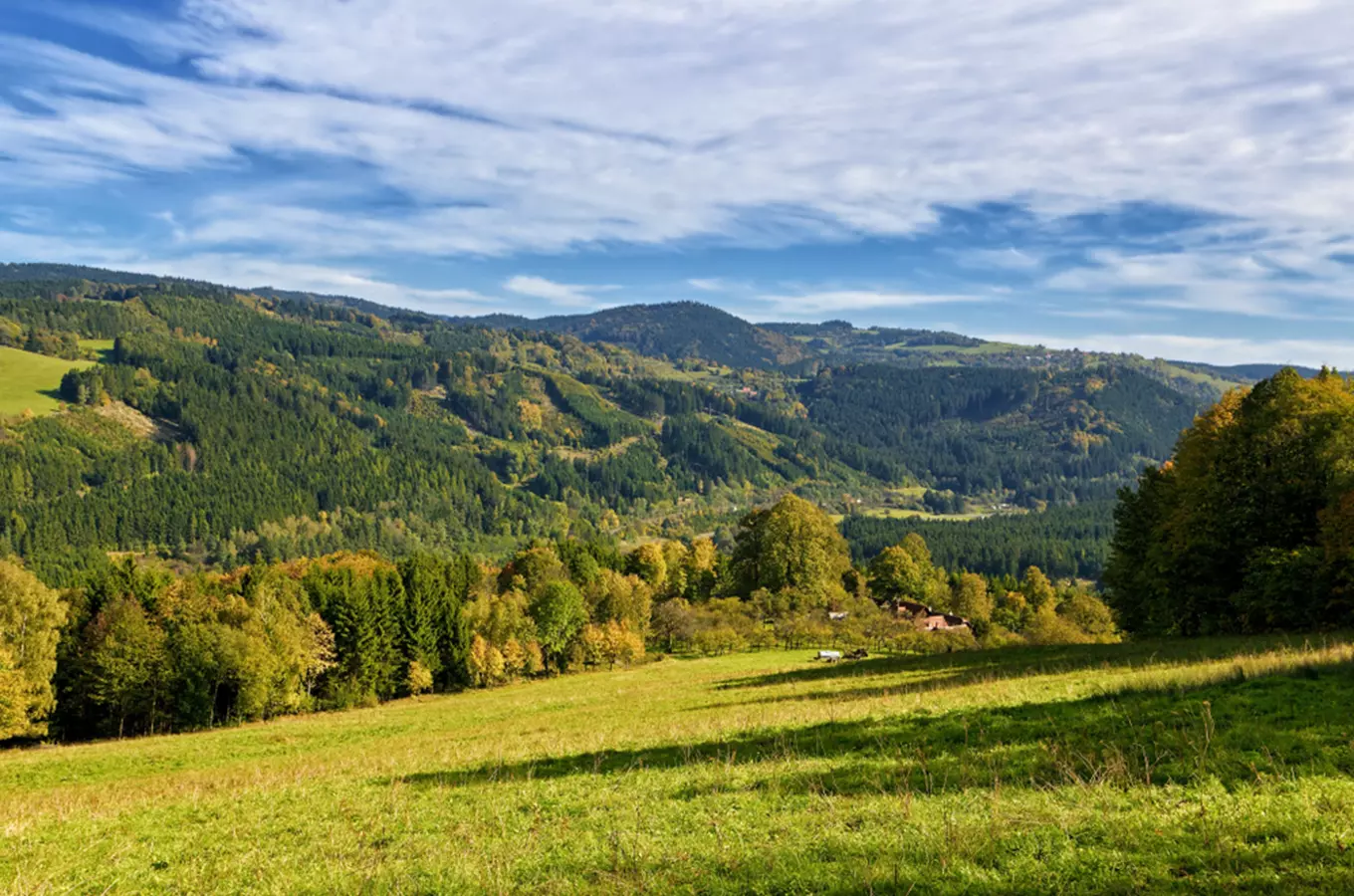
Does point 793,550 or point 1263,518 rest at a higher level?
point 1263,518

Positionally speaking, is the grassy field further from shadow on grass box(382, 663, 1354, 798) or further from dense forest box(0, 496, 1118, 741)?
dense forest box(0, 496, 1118, 741)

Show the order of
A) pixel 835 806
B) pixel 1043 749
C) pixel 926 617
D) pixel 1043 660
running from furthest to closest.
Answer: pixel 926 617 < pixel 1043 660 < pixel 1043 749 < pixel 835 806

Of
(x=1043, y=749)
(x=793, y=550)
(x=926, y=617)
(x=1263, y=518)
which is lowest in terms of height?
(x=926, y=617)

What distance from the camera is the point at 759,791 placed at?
13.9m

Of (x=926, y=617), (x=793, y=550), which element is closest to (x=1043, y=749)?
(x=793, y=550)

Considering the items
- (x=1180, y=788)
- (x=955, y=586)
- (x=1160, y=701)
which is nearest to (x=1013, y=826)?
(x=1180, y=788)

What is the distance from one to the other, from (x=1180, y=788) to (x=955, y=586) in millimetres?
129562

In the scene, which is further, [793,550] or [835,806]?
[793,550]

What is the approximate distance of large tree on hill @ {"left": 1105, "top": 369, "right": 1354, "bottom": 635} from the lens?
116ft

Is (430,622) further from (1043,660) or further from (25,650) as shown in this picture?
(1043,660)

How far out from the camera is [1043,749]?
46.8 ft

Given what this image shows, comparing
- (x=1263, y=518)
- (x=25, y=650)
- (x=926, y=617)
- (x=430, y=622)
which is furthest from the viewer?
(x=926, y=617)

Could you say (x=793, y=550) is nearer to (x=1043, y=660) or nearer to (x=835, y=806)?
(x=1043, y=660)

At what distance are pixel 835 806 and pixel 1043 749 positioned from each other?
4.71m
